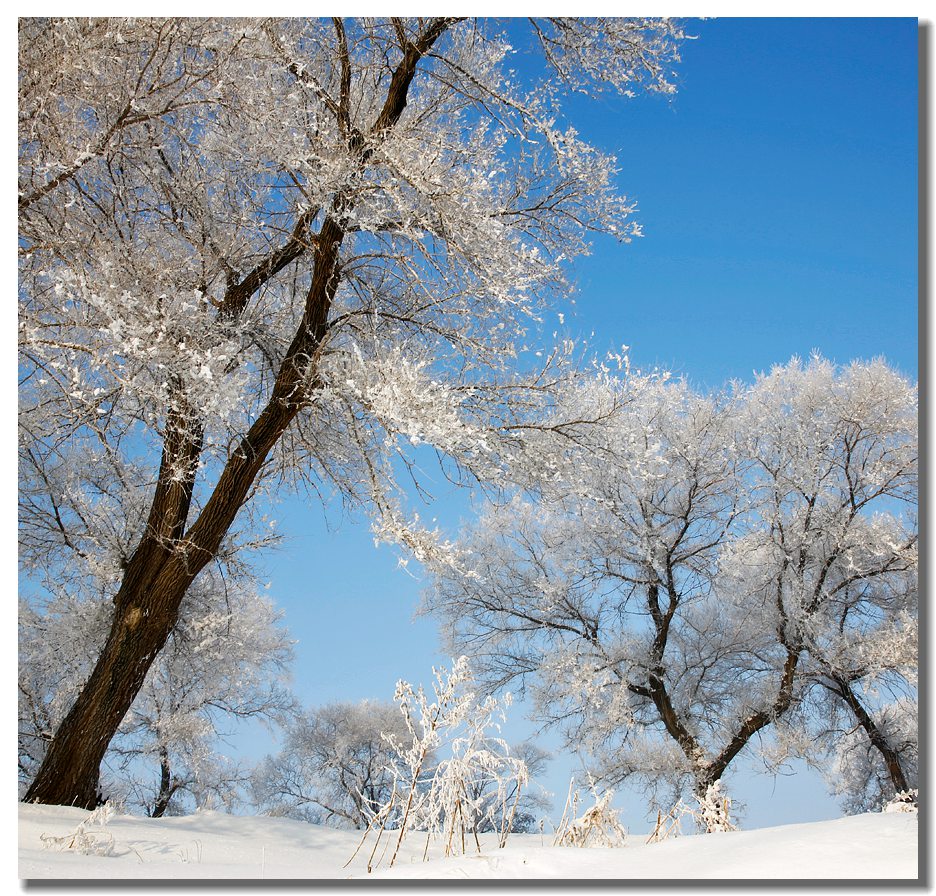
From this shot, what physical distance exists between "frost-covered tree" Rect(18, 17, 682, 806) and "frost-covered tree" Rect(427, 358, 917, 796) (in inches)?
115

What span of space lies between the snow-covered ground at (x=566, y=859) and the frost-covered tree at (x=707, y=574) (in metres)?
5.23

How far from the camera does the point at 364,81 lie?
5.77 metres

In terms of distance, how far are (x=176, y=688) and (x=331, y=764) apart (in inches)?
74.7

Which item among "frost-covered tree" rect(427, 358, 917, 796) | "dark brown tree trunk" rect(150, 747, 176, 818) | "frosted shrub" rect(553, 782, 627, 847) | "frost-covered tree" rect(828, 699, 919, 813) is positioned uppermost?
"frost-covered tree" rect(427, 358, 917, 796)

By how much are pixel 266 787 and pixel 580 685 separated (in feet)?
13.6

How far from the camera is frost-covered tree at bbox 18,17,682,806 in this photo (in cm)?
424

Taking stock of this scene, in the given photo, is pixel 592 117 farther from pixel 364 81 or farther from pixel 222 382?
pixel 222 382

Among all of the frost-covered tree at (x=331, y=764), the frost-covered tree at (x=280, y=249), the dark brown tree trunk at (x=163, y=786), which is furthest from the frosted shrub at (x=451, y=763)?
the dark brown tree trunk at (x=163, y=786)

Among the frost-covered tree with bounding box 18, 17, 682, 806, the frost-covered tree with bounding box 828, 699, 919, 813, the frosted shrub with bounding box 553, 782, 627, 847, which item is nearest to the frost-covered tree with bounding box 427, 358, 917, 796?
the frost-covered tree with bounding box 828, 699, 919, 813

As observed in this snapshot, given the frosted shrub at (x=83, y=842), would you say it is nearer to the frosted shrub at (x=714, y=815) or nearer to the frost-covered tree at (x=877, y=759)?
the frosted shrub at (x=714, y=815)

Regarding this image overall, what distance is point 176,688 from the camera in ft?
29.9

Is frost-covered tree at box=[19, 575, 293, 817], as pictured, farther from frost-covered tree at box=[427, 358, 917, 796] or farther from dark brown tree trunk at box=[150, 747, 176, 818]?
frost-covered tree at box=[427, 358, 917, 796]

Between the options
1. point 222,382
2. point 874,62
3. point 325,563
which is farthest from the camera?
point 325,563

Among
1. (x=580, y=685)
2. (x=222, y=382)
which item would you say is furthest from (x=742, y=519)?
(x=222, y=382)
